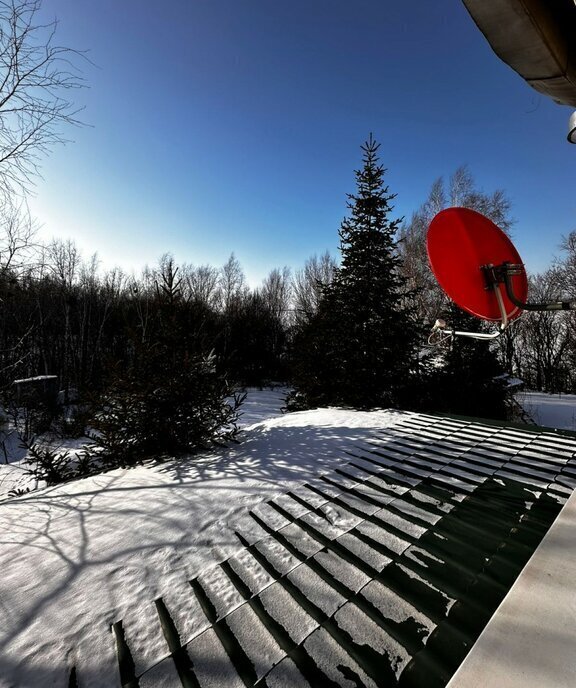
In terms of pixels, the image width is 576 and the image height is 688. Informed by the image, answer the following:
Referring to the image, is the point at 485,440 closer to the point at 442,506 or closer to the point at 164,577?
the point at 442,506

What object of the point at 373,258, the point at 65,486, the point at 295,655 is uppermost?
the point at 373,258

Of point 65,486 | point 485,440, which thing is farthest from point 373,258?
point 65,486

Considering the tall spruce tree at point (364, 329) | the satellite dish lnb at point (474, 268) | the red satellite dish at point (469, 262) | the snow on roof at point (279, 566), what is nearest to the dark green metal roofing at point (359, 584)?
the snow on roof at point (279, 566)

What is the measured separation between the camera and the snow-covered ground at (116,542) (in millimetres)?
1514

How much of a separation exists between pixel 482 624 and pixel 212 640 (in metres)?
1.11

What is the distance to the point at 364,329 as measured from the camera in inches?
351

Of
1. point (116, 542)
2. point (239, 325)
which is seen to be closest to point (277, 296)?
point (239, 325)

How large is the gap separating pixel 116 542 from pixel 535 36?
333 centimetres

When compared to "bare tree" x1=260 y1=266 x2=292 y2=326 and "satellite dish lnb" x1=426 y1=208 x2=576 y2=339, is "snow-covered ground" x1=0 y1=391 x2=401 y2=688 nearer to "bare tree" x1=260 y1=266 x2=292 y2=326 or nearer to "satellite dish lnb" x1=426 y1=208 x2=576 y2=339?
"satellite dish lnb" x1=426 y1=208 x2=576 y2=339

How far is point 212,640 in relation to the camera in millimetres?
1374

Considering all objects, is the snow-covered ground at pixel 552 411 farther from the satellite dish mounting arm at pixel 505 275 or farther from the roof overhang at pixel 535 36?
the roof overhang at pixel 535 36

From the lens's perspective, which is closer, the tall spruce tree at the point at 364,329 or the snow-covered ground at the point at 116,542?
the snow-covered ground at the point at 116,542

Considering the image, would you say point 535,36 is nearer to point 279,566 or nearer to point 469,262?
point 469,262

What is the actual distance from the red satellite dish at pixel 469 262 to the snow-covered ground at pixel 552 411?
1085cm
